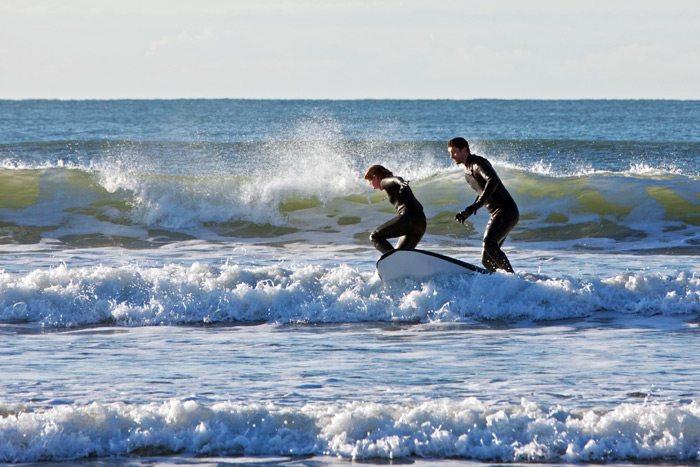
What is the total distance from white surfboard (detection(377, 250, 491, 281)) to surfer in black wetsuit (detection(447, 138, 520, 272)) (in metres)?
0.29

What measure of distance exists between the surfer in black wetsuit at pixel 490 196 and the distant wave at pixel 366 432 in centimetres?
425

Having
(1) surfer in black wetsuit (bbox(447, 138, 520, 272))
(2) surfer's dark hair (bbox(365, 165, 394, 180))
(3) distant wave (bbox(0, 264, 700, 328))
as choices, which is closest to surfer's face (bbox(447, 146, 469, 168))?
(1) surfer in black wetsuit (bbox(447, 138, 520, 272))

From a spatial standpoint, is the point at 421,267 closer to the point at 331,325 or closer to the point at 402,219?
the point at 402,219

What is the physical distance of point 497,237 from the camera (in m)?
9.31

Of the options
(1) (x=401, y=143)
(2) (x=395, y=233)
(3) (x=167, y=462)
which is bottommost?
(3) (x=167, y=462)

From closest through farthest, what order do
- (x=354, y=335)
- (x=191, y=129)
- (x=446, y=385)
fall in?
(x=446, y=385) → (x=354, y=335) → (x=191, y=129)

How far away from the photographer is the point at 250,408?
5125mm

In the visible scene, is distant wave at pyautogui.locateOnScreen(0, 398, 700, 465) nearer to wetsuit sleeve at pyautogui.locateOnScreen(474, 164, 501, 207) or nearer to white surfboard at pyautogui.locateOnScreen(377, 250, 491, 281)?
wetsuit sleeve at pyautogui.locateOnScreen(474, 164, 501, 207)

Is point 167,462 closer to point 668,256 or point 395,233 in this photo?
point 395,233

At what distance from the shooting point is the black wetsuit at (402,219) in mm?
9219

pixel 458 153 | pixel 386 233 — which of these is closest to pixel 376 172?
pixel 386 233

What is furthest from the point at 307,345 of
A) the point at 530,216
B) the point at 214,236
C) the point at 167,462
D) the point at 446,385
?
the point at 530,216

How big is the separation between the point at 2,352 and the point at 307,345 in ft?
9.02

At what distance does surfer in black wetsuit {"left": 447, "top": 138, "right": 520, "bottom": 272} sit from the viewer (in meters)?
9.03
